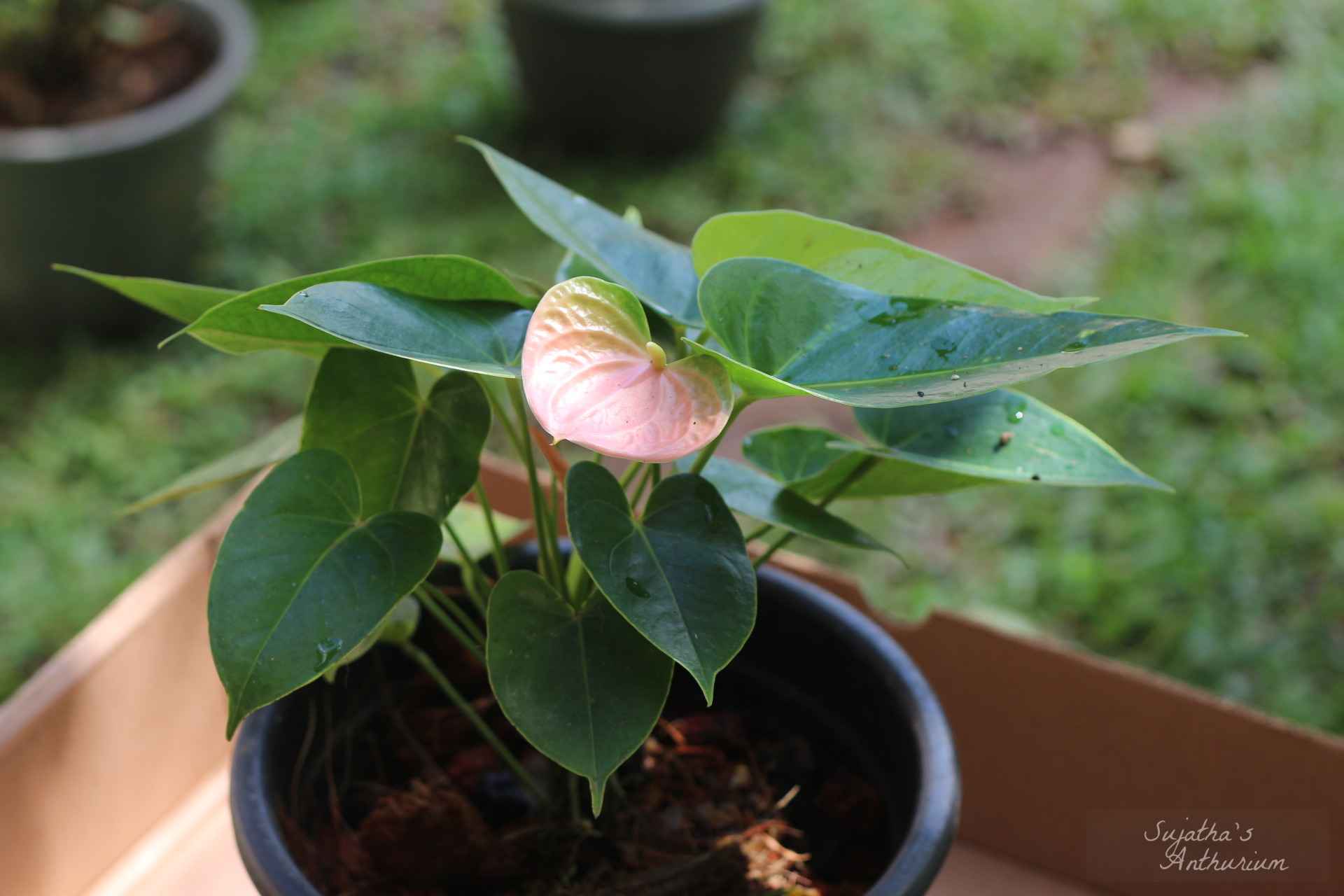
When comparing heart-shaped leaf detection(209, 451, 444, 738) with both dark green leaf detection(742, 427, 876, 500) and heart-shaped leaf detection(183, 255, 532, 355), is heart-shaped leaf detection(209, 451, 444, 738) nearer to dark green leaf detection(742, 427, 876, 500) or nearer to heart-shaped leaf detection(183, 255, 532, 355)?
heart-shaped leaf detection(183, 255, 532, 355)

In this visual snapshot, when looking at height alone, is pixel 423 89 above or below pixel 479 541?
below

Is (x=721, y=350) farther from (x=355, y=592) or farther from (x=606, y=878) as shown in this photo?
(x=606, y=878)

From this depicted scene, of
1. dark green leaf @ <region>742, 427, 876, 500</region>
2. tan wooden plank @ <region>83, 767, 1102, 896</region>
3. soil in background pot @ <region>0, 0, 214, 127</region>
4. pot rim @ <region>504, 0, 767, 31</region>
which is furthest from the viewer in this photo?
pot rim @ <region>504, 0, 767, 31</region>

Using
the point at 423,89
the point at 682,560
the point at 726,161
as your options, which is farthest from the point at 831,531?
the point at 423,89

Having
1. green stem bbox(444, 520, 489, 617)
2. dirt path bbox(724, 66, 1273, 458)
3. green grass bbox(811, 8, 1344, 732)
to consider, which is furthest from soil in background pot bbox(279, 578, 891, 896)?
dirt path bbox(724, 66, 1273, 458)

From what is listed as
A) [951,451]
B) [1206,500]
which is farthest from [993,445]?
[1206,500]

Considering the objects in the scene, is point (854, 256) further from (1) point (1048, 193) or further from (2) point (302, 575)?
(1) point (1048, 193)
